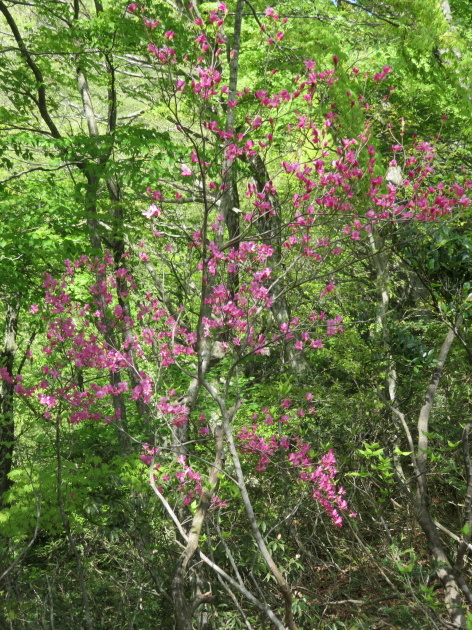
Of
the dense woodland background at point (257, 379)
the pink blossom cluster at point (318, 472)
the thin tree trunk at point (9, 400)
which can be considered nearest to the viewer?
the dense woodland background at point (257, 379)

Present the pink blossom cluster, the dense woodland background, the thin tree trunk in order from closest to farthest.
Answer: the dense woodland background, the pink blossom cluster, the thin tree trunk

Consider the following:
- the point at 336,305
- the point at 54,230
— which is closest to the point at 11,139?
the point at 54,230

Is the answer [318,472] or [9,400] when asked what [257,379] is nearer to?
[318,472]

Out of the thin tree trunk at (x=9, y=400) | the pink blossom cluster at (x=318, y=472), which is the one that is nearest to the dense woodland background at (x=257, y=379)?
the pink blossom cluster at (x=318, y=472)

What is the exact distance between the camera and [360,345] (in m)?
5.62

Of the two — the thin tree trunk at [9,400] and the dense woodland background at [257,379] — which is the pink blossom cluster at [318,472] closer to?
the dense woodland background at [257,379]

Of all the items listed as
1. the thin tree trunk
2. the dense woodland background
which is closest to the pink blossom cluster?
the dense woodland background

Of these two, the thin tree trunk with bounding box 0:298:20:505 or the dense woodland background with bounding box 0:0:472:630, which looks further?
the thin tree trunk with bounding box 0:298:20:505

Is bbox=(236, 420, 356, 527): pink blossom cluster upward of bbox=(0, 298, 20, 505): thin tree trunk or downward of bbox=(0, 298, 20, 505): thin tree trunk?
upward

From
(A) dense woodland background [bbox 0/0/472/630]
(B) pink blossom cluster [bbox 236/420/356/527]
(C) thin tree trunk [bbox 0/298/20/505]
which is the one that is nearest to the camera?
(A) dense woodland background [bbox 0/0/472/630]

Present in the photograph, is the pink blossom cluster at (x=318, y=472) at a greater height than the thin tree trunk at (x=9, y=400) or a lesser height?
greater

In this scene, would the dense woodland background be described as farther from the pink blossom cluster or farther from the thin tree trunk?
the thin tree trunk

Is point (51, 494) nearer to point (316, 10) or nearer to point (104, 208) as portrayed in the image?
point (104, 208)

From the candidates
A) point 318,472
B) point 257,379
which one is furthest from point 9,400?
point 318,472
